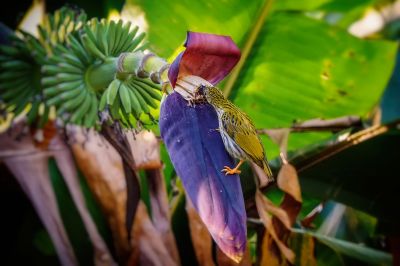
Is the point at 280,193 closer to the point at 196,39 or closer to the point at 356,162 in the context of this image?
the point at 356,162

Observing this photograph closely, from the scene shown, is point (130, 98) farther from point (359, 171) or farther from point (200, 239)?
point (359, 171)

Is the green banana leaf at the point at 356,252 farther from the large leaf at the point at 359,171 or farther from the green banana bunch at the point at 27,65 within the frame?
the green banana bunch at the point at 27,65

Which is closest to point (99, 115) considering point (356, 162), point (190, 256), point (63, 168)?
point (63, 168)

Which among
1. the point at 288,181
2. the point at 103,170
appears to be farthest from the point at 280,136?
the point at 103,170

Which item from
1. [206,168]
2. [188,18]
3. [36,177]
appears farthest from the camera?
[188,18]

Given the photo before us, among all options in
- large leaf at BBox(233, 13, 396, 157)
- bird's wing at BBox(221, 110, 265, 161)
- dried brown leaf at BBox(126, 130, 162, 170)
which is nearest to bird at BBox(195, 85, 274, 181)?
bird's wing at BBox(221, 110, 265, 161)

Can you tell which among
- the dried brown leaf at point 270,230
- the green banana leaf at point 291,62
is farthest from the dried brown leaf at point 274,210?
the green banana leaf at point 291,62
